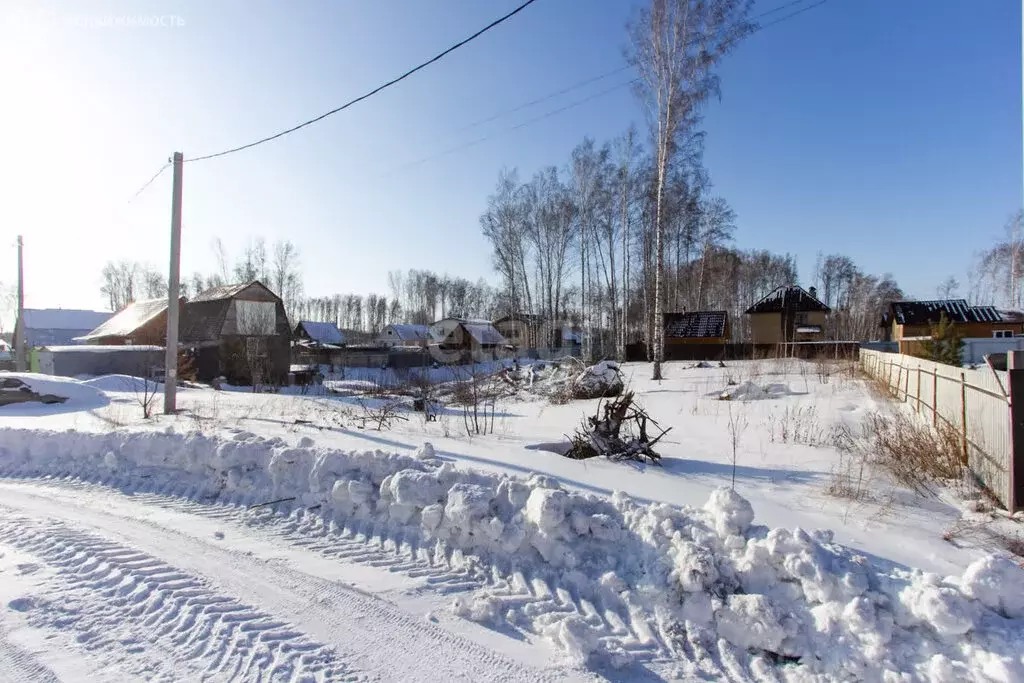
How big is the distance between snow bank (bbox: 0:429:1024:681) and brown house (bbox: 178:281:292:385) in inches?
821

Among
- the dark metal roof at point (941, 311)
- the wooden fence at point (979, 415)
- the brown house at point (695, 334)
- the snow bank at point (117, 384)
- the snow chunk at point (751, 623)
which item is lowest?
the snow chunk at point (751, 623)

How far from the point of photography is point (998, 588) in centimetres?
279

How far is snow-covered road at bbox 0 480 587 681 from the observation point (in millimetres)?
2824

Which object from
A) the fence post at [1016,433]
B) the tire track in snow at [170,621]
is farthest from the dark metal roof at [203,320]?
the fence post at [1016,433]

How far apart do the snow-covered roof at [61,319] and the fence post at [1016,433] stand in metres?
78.1

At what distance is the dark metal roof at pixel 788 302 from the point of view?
39688mm

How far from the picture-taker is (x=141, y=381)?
19047mm

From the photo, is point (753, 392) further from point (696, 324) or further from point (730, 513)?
point (696, 324)

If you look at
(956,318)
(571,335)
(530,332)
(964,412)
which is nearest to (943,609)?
(964,412)

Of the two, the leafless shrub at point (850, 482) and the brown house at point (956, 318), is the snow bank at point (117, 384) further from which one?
the brown house at point (956, 318)

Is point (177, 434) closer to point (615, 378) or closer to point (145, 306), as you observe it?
point (615, 378)

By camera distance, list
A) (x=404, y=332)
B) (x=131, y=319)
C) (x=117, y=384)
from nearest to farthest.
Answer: (x=117, y=384), (x=131, y=319), (x=404, y=332)

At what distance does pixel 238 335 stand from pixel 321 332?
33.9m

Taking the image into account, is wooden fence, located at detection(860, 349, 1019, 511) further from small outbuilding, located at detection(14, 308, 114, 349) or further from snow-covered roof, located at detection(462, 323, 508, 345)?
small outbuilding, located at detection(14, 308, 114, 349)
